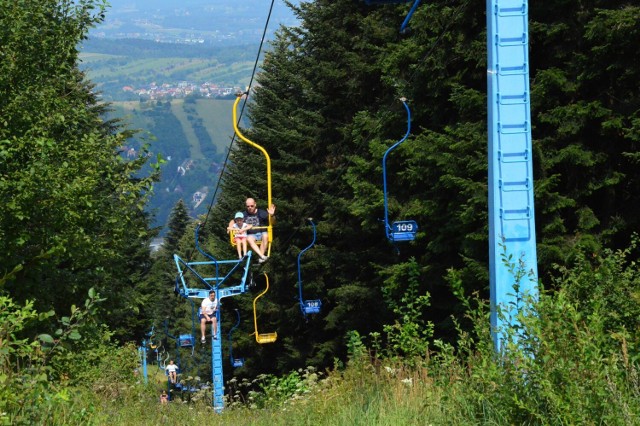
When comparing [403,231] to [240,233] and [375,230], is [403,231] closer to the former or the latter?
[240,233]

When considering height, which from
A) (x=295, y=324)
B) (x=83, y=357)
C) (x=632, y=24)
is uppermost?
(x=632, y=24)

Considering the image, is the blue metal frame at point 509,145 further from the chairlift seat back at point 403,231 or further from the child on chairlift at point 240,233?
the child on chairlift at point 240,233

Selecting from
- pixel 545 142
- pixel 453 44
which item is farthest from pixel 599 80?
pixel 453 44

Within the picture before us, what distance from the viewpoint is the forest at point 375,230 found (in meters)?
6.26

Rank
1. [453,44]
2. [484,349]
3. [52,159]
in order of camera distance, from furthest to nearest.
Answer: [453,44]
[52,159]
[484,349]

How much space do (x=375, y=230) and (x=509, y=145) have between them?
20.7m

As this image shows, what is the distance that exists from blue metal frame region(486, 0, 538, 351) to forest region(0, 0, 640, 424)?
0.55 meters

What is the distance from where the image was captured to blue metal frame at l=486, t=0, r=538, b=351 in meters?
7.85

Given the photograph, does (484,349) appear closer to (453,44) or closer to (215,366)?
(453,44)

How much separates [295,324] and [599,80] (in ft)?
67.3

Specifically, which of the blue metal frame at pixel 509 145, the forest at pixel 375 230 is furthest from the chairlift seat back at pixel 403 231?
the blue metal frame at pixel 509 145

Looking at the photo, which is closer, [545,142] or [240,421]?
[240,421]

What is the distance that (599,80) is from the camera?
62.5 ft

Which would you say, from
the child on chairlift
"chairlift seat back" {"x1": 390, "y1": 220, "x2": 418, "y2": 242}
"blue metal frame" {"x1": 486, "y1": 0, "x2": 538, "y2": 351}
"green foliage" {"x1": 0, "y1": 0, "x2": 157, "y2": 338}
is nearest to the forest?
"green foliage" {"x1": 0, "y1": 0, "x2": 157, "y2": 338}
